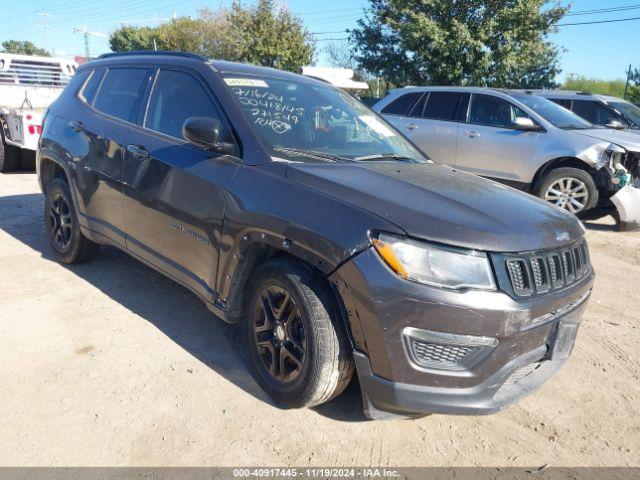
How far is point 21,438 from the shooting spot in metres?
2.54

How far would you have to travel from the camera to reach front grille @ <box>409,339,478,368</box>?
7.45 ft

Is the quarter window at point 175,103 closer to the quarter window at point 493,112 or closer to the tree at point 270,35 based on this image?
the quarter window at point 493,112

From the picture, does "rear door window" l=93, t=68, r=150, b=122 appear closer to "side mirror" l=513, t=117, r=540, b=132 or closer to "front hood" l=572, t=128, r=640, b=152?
"side mirror" l=513, t=117, r=540, b=132

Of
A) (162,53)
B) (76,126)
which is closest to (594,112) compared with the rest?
(162,53)

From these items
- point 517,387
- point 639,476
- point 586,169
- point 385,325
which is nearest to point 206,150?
point 385,325

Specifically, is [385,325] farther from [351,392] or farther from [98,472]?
[98,472]

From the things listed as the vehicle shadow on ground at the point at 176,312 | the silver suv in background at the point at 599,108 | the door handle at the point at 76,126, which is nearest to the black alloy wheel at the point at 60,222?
the vehicle shadow on ground at the point at 176,312

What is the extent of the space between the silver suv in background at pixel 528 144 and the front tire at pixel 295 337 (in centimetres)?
576

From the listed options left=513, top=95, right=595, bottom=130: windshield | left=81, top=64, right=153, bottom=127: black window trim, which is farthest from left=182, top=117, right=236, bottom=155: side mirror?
left=513, top=95, right=595, bottom=130: windshield

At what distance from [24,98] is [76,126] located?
7083 mm

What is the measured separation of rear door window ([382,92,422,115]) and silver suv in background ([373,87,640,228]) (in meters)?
0.02

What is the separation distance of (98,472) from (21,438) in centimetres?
49

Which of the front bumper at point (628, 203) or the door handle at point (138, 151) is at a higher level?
the door handle at point (138, 151)

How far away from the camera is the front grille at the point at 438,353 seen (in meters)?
2.27
